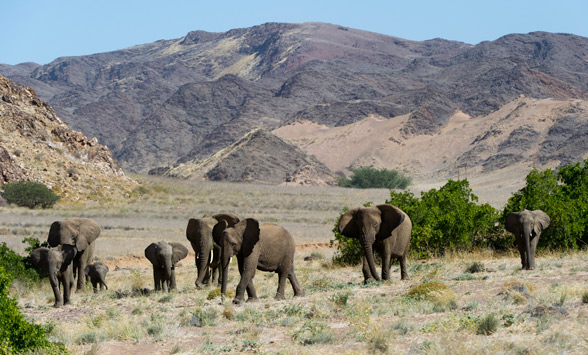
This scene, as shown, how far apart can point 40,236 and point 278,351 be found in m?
30.4

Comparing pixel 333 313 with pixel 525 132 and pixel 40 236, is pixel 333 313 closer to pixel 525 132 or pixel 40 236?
pixel 40 236

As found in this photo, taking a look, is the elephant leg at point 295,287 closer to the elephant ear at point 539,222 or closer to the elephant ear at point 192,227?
the elephant ear at point 192,227

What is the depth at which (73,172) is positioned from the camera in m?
61.1

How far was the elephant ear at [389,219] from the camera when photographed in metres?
16.2

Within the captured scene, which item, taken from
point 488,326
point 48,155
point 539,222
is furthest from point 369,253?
point 48,155

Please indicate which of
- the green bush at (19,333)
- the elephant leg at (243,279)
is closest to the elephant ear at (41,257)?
the elephant leg at (243,279)

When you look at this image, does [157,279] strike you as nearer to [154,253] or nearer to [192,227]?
[154,253]

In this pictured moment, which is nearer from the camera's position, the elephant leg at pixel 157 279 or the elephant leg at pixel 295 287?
the elephant leg at pixel 295 287

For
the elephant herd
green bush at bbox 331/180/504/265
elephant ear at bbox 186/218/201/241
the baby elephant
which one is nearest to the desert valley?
the baby elephant

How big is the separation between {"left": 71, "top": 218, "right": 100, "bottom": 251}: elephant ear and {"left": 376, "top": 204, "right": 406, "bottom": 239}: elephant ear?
6.74 m

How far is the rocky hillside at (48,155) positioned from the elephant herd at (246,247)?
40.6 metres

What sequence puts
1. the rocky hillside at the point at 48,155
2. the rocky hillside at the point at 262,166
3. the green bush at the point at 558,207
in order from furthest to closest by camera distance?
the rocky hillside at the point at 262,166
the rocky hillside at the point at 48,155
the green bush at the point at 558,207

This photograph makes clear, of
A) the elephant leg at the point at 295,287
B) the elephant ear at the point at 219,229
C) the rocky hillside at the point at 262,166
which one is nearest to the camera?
the elephant ear at the point at 219,229

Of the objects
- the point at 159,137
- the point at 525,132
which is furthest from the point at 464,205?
the point at 159,137
